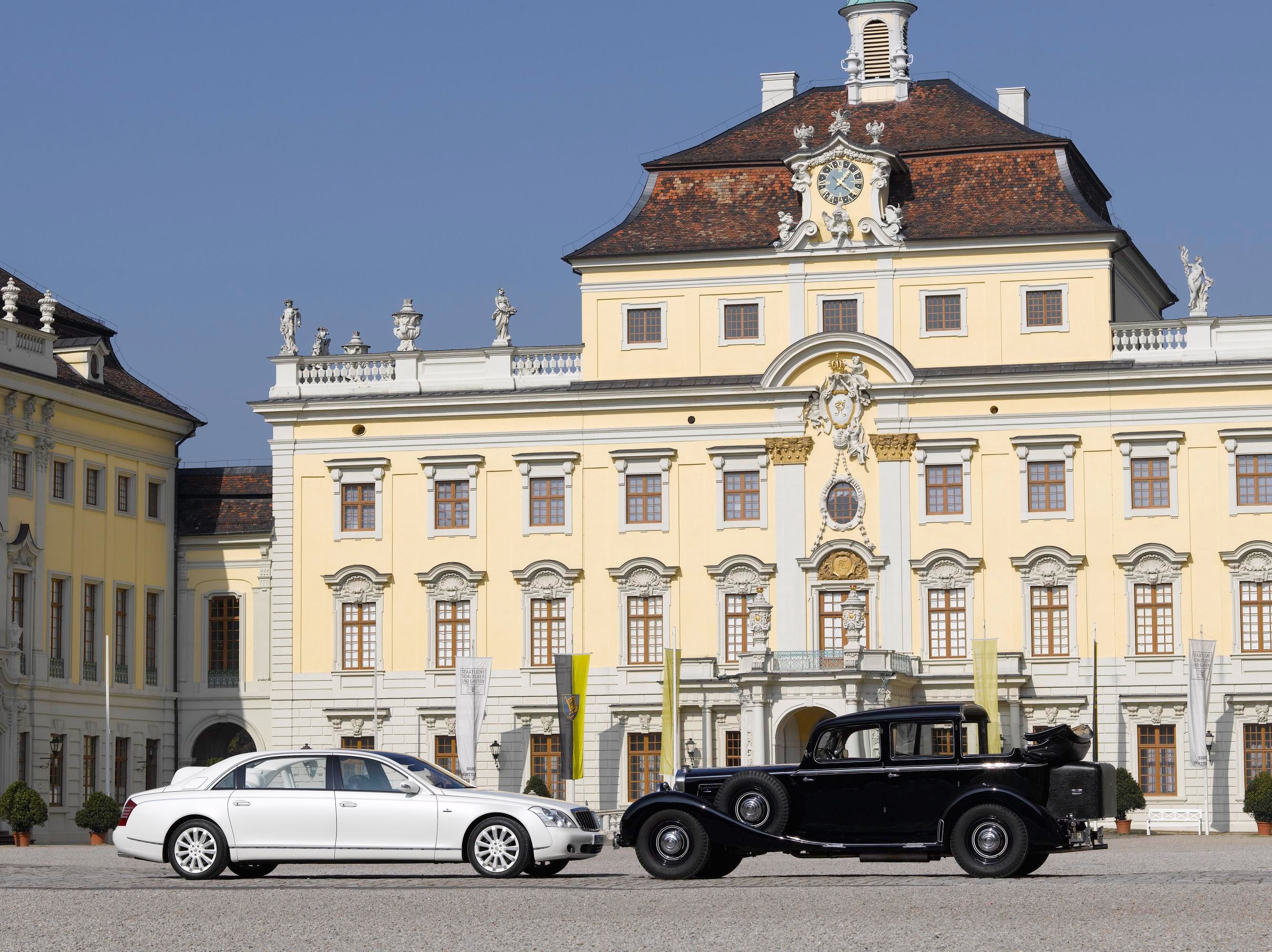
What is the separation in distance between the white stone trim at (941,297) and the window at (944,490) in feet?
10.2

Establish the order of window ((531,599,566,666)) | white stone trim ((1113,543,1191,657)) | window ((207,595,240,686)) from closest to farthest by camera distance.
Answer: white stone trim ((1113,543,1191,657)), window ((531,599,566,666)), window ((207,595,240,686))

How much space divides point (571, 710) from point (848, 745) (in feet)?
81.0

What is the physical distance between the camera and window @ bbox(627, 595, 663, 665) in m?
54.5

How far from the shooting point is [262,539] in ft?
187

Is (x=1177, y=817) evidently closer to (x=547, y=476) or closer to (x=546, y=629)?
(x=546, y=629)

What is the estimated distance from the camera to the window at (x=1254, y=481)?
51844 mm

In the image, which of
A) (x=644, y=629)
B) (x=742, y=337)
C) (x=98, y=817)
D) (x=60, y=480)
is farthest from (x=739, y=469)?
(x=98, y=817)

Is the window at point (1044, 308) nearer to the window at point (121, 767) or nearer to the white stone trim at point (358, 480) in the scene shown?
the white stone trim at point (358, 480)

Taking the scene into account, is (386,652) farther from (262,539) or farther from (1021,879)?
(1021,879)

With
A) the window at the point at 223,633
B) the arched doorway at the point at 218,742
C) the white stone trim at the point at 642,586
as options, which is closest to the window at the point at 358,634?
the window at the point at 223,633

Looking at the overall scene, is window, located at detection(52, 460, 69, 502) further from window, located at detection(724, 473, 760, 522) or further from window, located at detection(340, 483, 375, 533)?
window, located at detection(724, 473, 760, 522)

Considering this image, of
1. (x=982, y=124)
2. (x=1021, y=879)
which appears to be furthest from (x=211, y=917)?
(x=982, y=124)

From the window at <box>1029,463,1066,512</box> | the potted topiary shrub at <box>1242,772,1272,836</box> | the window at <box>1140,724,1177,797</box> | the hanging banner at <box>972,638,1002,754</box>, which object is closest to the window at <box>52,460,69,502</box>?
the hanging banner at <box>972,638,1002,754</box>

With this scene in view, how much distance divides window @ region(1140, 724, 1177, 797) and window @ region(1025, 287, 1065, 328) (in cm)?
944
